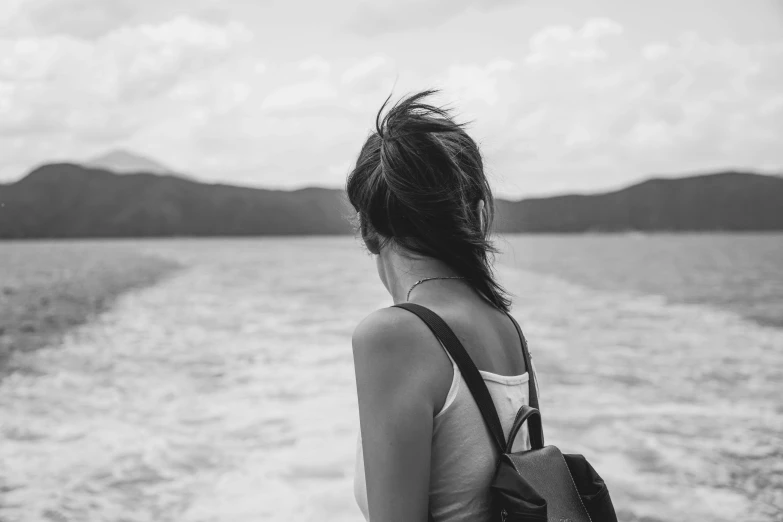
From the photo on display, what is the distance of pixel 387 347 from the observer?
1.61m

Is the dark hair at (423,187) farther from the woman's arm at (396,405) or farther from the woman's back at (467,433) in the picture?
the woman's arm at (396,405)

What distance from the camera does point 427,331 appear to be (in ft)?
5.47

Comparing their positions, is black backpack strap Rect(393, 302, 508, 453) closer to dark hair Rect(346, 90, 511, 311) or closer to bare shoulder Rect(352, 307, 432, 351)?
bare shoulder Rect(352, 307, 432, 351)

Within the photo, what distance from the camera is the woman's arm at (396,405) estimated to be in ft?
5.30

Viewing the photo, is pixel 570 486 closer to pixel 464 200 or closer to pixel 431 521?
pixel 431 521

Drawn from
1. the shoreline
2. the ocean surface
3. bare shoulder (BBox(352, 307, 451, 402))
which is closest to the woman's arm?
bare shoulder (BBox(352, 307, 451, 402))

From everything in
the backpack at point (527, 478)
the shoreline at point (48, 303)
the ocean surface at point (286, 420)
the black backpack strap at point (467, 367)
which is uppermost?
the black backpack strap at point (467, 367)

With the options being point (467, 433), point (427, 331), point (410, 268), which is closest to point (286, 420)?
point (410, 268)

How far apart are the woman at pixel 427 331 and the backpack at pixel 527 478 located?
0.08 feet

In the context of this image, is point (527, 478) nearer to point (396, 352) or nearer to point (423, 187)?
point (396, 352)

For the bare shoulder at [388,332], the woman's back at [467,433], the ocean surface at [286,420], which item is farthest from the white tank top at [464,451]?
the ocean surface at [286,420]

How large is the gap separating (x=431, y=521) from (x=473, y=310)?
22.1 inches

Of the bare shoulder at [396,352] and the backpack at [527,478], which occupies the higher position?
the bare shoulder at [396,352]

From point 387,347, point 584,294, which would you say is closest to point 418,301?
point 387,347
